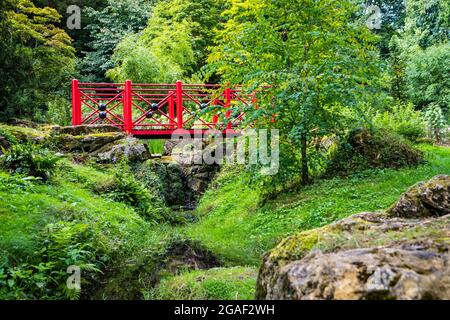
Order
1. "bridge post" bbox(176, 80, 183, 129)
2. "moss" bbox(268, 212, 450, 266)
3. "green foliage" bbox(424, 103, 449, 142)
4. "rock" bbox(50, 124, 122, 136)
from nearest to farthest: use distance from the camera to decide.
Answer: "moss" bbox(268, 212, 450, 266), "rock" bbox(50, 124, 122, 136), "bridge post" bbox(176, 80, 183, 129), "green foliage" bbox(424, 103, 449, 142)

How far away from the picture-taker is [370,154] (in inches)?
350

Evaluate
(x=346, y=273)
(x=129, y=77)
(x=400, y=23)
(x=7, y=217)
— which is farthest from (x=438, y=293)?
(x=400, y=23)

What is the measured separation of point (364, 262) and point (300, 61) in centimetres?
619

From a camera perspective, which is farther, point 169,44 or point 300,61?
point 169,44

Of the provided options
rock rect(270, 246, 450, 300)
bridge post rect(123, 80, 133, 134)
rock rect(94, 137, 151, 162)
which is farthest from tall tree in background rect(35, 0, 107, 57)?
rock rect(270, 246, 450, 300)

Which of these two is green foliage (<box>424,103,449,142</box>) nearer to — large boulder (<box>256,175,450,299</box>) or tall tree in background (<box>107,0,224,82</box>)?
tall tree in background (<box>107,0,224,82</box>)

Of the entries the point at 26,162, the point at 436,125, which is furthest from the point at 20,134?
the point at 436,125

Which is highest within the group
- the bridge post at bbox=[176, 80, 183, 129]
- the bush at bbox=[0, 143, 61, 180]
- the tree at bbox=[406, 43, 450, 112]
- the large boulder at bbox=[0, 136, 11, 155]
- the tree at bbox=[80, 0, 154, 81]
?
the tree at bbox=[80, 0, 154, 81]

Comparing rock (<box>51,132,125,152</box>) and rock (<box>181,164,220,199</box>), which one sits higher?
rock (<box>51,132,125,152</box>)

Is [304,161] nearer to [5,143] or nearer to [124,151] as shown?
[124,151]

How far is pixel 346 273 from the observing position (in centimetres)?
258

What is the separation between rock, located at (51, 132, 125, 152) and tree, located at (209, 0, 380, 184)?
4120mm

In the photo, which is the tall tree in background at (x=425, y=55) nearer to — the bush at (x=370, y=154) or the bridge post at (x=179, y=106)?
the bush at (x=370, y=154)

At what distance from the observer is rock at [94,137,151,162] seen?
35.4 ft
